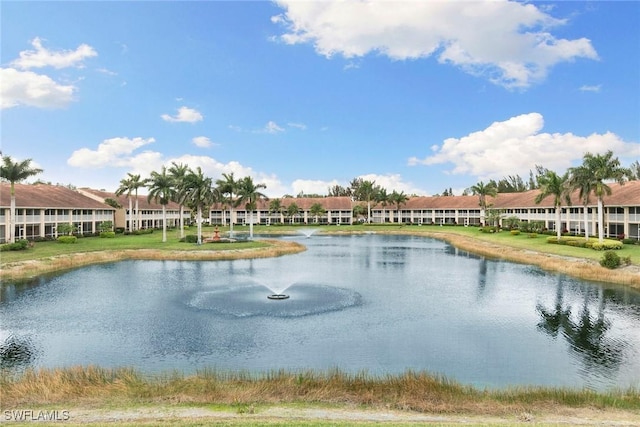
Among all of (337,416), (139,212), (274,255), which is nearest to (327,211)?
(139,212)

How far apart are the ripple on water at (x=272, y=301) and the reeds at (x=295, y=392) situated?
10.0 m

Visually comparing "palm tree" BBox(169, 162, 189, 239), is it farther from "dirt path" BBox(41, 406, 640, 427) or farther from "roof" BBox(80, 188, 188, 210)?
"dirt path" BBox(41, 406, 640, 427)

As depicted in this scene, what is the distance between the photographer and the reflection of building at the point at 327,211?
2240 inches

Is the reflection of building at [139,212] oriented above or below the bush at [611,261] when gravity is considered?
above

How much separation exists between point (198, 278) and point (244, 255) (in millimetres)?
15220

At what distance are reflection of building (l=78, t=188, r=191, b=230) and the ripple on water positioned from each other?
59375 millimetres

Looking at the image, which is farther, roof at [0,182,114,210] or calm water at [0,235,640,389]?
roof at [0,182,114,210]

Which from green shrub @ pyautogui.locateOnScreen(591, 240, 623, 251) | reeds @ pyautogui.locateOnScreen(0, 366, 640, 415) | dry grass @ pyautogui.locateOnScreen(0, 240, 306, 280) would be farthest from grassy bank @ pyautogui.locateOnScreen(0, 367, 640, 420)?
green shrub @ pyautogui.locateOnScreen(591, 240, 623, 251)

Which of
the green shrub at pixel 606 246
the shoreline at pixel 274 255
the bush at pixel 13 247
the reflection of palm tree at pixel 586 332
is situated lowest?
the reflection of palm tree at pixel 586 332

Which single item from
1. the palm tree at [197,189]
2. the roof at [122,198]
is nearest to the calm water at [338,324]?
the palm tree at [197,189]

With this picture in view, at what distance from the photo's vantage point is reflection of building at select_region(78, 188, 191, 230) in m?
86.5

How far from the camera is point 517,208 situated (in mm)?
89625

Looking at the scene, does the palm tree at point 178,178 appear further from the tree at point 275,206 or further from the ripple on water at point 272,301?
the tree at point 275,206

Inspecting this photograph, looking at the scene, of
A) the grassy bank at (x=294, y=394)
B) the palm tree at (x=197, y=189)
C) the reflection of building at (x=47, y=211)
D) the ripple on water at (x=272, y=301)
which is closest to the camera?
the grassy bank at (x=294, y=394)
